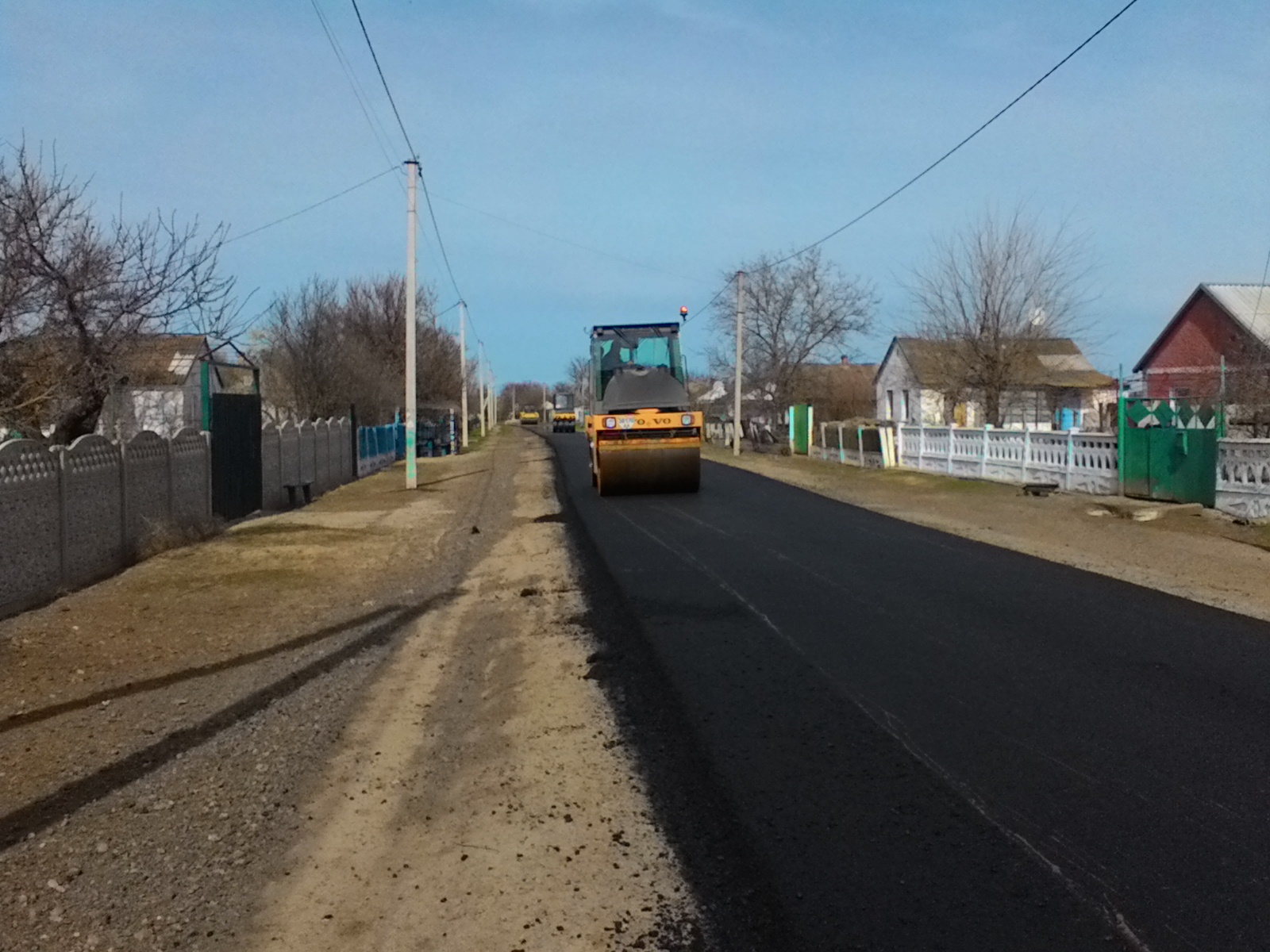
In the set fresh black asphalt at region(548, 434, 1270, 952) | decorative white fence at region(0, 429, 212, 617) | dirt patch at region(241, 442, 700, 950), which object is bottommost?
dirt patch at region(241, 442, 700, 950)

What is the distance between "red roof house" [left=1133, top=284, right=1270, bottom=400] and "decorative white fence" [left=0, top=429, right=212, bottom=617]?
91.3ft

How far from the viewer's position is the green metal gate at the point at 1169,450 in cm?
1781

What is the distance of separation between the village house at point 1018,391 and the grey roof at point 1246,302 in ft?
15.9

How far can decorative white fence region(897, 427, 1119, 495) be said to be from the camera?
21438 millimetres

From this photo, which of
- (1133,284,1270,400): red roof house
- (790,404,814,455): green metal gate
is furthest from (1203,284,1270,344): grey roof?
(790,404,814,455): green metal gate

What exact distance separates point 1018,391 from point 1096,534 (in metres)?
21.3

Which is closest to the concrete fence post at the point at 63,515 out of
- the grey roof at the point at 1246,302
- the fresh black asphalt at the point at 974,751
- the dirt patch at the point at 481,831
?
the dirt patch at the point at 481,831

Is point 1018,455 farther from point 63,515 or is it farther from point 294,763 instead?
point 294,763

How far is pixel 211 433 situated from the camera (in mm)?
17469

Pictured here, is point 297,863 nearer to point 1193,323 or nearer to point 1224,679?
point 1224,679

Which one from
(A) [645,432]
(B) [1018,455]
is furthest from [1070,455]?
(A) [645,432]

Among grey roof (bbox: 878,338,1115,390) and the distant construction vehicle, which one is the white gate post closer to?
grey roof (bbox: 878,338,1115,390)

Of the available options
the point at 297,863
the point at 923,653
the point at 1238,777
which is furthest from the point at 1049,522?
the point at 297,863

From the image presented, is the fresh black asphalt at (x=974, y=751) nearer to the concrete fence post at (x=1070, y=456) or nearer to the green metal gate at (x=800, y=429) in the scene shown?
the concrete fence post at (x=1070, y=456)
